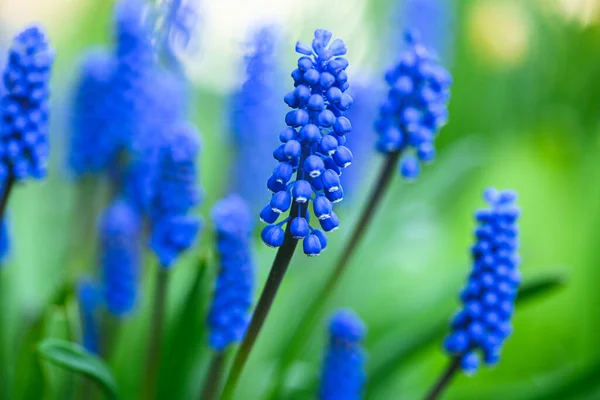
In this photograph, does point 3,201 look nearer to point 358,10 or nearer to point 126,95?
point 126,95

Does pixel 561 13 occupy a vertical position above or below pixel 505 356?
above

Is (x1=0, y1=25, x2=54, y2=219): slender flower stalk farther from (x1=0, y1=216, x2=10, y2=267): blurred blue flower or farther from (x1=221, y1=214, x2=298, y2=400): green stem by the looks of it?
(x1=221, y1=214, x2=298, y2=400): green stem

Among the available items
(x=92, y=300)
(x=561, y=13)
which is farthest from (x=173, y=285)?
(x=561, y=13)

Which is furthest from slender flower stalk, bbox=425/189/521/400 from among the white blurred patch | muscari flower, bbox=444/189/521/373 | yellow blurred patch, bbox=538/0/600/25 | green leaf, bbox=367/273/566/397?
yellow blurred patch, bbox=538/0/600/25

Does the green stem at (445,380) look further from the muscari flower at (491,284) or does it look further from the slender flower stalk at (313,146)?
the slender flower stalk at (313,146)

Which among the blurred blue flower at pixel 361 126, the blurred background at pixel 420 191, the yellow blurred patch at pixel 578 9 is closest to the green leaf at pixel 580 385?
the blurred background at pixel 420 191

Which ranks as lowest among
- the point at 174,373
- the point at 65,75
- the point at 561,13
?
the point at 174,373

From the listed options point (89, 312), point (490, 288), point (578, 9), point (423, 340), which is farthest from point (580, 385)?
point (578, 9)

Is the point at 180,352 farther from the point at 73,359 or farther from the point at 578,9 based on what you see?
the point at 578,9
